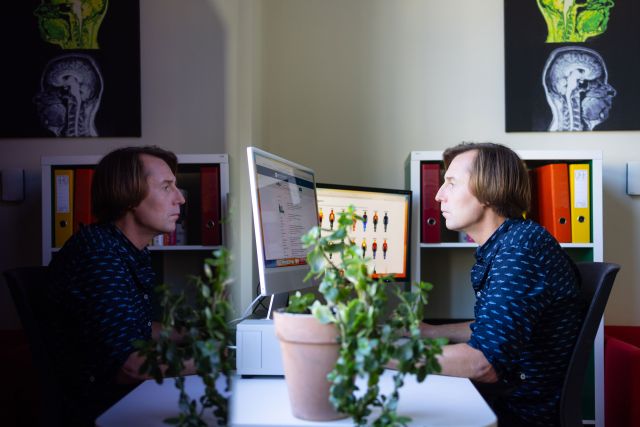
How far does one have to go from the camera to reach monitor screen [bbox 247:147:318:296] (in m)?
1.51

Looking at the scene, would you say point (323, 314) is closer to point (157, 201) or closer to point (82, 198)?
point (157, 201)

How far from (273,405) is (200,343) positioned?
0.33 m

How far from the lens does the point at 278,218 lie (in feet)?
5.42

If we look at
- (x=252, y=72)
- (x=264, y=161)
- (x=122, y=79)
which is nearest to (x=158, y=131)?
(x=122, y=79)

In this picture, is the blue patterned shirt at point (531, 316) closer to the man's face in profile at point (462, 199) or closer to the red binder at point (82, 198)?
the man's face in profile at point (462, 199)

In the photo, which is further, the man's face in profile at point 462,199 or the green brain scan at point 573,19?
the green brain scan at point 573,19

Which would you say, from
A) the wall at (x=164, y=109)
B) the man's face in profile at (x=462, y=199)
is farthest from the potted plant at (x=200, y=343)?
the wall at (x=164, y=109)

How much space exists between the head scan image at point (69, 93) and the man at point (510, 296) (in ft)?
5.90

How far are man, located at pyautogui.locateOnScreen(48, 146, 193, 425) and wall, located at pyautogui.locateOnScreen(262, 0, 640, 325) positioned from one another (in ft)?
4.21

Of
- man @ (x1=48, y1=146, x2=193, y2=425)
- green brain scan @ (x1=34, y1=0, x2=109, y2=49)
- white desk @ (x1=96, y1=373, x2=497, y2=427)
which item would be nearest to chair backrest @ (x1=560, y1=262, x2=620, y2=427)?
white desk @ (x1=96, y1=373, x2=497, y2=427)

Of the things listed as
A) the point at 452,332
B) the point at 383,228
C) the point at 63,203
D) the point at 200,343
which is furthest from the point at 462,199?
the point at 63,203

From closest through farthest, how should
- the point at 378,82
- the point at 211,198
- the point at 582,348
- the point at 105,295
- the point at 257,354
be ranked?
1. the point at 257,354
2. the point at 105,295
3. the point at 582,348
4. the point at 211,198
5. the point at 378,82

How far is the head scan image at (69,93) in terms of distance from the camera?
9.59 feet

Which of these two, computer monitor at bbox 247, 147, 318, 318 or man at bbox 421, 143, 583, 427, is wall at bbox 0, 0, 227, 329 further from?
man at bbox 421, 143, 583, 427
